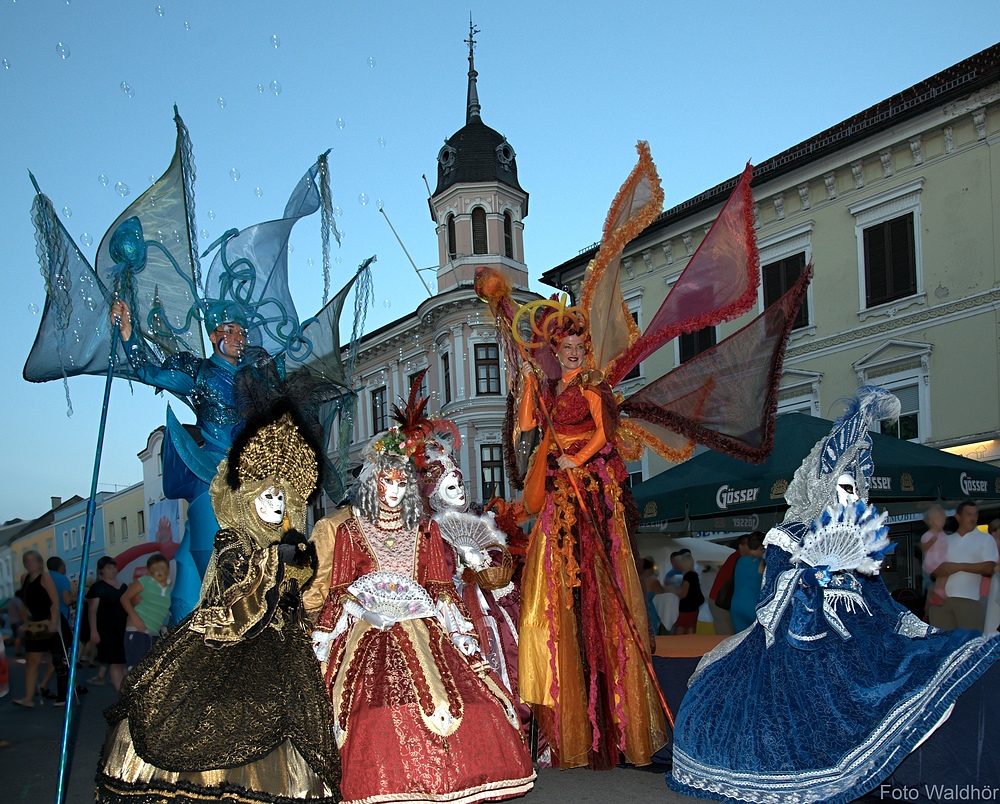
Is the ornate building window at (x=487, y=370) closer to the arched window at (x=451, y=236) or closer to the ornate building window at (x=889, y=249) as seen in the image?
the arched window at (x=451, y=236)

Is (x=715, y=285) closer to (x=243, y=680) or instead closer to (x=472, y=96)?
(x=243, y=680)

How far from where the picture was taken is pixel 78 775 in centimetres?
547

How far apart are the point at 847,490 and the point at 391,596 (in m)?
2.33

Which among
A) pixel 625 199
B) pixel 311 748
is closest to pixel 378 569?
pixel 311 748

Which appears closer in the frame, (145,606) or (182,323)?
(182,323)

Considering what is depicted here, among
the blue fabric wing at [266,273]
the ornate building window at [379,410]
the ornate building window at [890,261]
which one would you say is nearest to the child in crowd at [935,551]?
the blue fabric wing at [266,273]

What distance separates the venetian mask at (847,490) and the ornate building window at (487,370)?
70.5ft

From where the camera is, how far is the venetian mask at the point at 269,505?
4.17m

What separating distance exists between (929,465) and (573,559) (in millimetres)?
4648

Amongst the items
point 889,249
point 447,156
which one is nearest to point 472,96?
point 447,156

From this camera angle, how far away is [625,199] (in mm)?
5555

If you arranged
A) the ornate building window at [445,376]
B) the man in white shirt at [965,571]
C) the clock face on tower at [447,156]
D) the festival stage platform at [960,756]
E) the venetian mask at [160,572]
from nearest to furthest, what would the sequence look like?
1. the festival stage platform at [960,756]
2. the man in white shirt at [965,571]
3. the venetian mask at [160,572]
4. the ornate building window at [445,376]
5. the clock face on tower at [447,156]

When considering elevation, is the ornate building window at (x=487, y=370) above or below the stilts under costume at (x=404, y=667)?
above

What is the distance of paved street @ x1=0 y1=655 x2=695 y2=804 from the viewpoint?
4562mm
